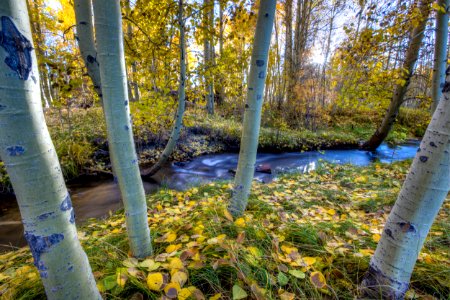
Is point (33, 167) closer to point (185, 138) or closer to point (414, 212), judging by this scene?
point (414, 212)

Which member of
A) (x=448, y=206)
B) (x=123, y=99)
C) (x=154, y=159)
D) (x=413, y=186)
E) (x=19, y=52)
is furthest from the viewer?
(x=154, y=159)

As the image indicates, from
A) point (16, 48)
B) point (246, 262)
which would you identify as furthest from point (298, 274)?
point (16, 48)

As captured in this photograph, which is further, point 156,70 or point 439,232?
point 156,70

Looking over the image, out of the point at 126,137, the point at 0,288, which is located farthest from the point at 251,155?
the point at 0,288

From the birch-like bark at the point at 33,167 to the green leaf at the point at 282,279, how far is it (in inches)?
36.4

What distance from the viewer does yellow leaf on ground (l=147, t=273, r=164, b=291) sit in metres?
1.07

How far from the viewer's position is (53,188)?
719mm

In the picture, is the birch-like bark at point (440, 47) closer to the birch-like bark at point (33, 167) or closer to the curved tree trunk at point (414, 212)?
the curved tree trunk at point (414, 212)

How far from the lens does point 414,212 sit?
95 cm

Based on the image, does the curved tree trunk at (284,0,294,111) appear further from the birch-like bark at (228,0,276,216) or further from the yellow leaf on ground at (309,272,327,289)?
the yellow leaf on ground at (309,272,327,289)

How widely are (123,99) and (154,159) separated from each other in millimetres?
5907

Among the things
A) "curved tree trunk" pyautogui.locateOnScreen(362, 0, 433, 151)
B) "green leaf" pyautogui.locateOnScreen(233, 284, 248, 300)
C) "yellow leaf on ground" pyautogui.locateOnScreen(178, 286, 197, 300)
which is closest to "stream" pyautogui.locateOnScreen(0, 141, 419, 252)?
"curved tree trunk" pyautogui.locateOnScreen(362, 0, 433, 151)

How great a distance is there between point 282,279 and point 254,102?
1.32 meters

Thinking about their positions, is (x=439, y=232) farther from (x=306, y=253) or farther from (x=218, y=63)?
(x=218, y=63)
